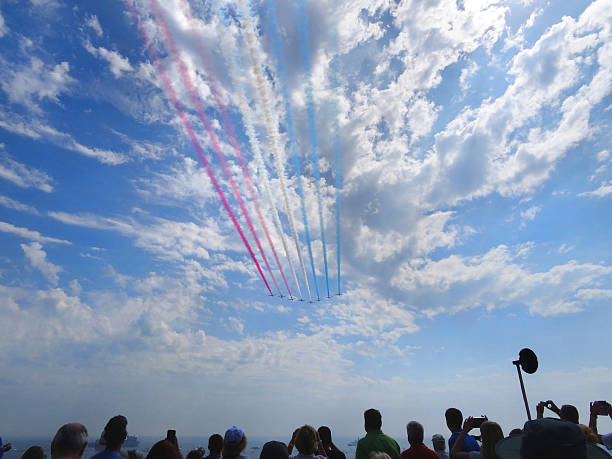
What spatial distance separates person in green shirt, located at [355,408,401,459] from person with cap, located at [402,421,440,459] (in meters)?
0.27

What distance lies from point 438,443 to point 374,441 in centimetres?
252

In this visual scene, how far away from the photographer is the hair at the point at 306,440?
6.52 m

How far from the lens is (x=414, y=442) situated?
7.31m

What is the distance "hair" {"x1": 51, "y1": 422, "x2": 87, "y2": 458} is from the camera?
4.75 meters

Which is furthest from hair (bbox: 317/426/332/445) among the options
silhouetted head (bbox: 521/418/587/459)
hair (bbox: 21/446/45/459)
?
silhouetted head (bbox: 521/418/587/459)

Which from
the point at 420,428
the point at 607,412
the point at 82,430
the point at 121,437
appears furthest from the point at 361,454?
the point at 607,412

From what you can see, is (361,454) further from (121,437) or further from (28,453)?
(28,453)

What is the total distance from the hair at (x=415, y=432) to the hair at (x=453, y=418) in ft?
3.03

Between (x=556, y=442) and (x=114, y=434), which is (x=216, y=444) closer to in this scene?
(x=114, y=434)

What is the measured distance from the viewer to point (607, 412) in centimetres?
815

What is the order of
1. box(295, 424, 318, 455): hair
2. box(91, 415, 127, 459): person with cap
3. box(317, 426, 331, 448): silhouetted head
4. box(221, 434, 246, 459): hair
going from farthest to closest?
box(317, 426, 331, 448): silhouetted head → box(295, 424, 318, 455): hair → box(221, 434, 246, 459): hair → box(91, 415, 127, 459): person with cap

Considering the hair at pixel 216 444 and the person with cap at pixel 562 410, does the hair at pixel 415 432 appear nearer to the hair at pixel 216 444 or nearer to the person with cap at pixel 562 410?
the person with cap at pixel 562 410

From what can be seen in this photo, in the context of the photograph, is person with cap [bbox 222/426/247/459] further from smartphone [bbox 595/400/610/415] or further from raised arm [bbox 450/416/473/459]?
smartphone [bbox 595/400/610/415]

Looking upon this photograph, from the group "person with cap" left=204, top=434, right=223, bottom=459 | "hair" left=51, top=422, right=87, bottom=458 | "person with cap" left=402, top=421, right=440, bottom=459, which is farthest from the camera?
"person with cap" left=204, top=434, right=223, bottom=459
